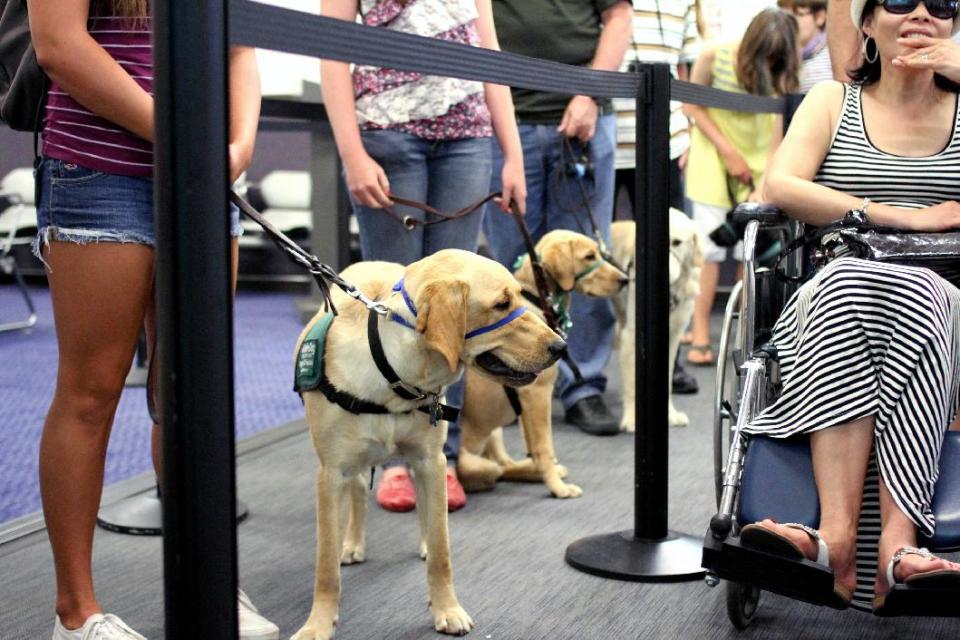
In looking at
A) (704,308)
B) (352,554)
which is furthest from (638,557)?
(704,308)

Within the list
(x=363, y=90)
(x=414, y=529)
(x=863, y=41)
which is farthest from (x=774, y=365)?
(x=363, y=90)

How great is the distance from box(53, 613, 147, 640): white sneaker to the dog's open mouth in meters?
0.72

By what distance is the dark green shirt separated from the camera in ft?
11.4

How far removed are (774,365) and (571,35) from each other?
5.50 feet

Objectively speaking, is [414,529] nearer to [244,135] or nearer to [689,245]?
[244,135]

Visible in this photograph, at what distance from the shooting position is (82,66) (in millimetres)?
1644

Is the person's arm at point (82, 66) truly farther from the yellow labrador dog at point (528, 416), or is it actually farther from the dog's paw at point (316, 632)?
the yellow labrador dog at point (528, 416)

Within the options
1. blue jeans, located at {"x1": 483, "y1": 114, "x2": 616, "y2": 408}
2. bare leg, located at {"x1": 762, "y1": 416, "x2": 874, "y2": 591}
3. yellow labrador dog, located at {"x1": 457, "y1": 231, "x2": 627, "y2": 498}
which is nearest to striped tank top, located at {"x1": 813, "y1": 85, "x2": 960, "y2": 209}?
bare leg, located at {"x1": 762, "y1": 416, "x2": 874, "y2": 591}

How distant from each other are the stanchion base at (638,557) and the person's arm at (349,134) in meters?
0.90

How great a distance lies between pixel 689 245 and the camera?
3998 mm

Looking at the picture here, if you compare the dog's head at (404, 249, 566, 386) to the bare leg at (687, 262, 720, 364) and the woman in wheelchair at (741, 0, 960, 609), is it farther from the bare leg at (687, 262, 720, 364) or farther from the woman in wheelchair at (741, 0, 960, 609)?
the bare leg at (687, 262, 720, 364)

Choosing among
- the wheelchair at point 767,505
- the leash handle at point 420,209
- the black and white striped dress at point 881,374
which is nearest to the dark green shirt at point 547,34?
the leash handle at point 420,209

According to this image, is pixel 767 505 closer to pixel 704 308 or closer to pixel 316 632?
pixel 316 632

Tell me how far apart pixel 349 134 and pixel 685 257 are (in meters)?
1.76
